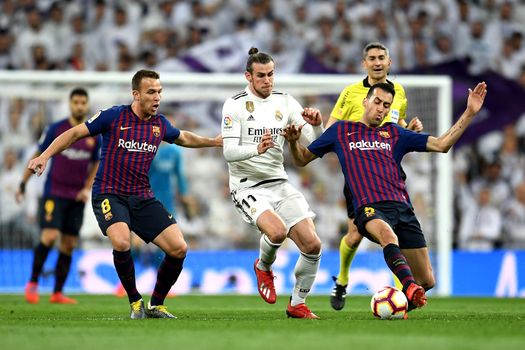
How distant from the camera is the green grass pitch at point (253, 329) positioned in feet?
22.1

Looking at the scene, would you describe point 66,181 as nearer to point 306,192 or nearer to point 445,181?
point 306,192

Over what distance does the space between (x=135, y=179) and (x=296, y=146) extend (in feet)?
4.91

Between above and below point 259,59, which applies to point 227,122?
below

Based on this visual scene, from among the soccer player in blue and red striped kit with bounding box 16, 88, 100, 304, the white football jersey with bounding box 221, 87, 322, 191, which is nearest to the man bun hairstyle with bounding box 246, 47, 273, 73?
the white football jersey with bounding box 221, 87, 322, 191

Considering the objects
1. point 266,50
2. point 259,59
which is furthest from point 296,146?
point 266,50

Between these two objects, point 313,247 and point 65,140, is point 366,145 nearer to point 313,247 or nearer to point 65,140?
point 313,247

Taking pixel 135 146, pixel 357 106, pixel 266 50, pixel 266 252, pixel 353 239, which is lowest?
pixel 266 252

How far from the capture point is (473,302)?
13.6m

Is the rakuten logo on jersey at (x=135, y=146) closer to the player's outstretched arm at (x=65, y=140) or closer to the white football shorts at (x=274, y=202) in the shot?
the player's outstretched arm at (x=65, y=140)

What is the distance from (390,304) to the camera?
8.91 m

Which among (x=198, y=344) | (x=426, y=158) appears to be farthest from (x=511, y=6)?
(x=198, y=344)

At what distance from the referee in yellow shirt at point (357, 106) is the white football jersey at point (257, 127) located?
22.2 inches

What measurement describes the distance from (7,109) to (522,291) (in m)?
8.64

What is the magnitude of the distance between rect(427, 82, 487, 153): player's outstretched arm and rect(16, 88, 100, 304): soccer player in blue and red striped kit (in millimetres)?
5407
